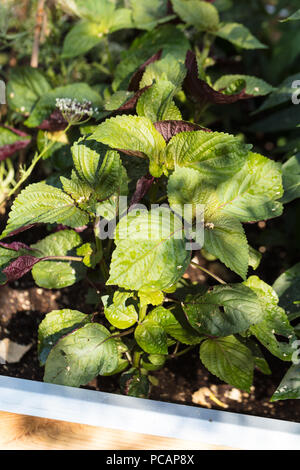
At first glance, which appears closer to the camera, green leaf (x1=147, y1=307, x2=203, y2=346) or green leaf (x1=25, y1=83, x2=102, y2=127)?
green leaf (x1=147, y1=307, x2=203, y2=346)

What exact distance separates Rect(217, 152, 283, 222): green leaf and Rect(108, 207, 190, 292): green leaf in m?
0.12

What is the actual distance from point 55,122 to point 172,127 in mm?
369

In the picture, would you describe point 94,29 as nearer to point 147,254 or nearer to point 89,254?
point 89,254

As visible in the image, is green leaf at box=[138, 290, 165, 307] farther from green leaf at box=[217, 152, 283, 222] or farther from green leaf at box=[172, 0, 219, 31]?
green leaf at box=[172, 0, 219, 31]

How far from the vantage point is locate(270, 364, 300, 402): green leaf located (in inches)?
28.7

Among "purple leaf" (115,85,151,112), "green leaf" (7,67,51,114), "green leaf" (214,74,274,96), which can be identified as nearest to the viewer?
"purple leaf" (115,85,151,112)

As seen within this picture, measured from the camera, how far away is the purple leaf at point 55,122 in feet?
3.30

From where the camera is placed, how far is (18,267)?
2.47ft

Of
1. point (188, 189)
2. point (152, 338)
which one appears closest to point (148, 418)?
point (152, 338)

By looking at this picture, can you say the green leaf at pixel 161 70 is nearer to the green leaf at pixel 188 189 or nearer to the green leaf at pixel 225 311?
the green leaf at pixel 188 189

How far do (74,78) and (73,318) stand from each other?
855mm

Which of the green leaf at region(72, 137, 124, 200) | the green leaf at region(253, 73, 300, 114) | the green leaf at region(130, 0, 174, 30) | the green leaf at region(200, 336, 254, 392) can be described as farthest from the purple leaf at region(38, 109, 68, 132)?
the green leaf at region(200, 336, 254, 392)

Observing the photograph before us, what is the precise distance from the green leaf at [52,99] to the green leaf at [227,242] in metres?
0.49

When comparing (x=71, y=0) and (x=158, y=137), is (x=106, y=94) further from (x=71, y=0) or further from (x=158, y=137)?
(x=158, y=137)
